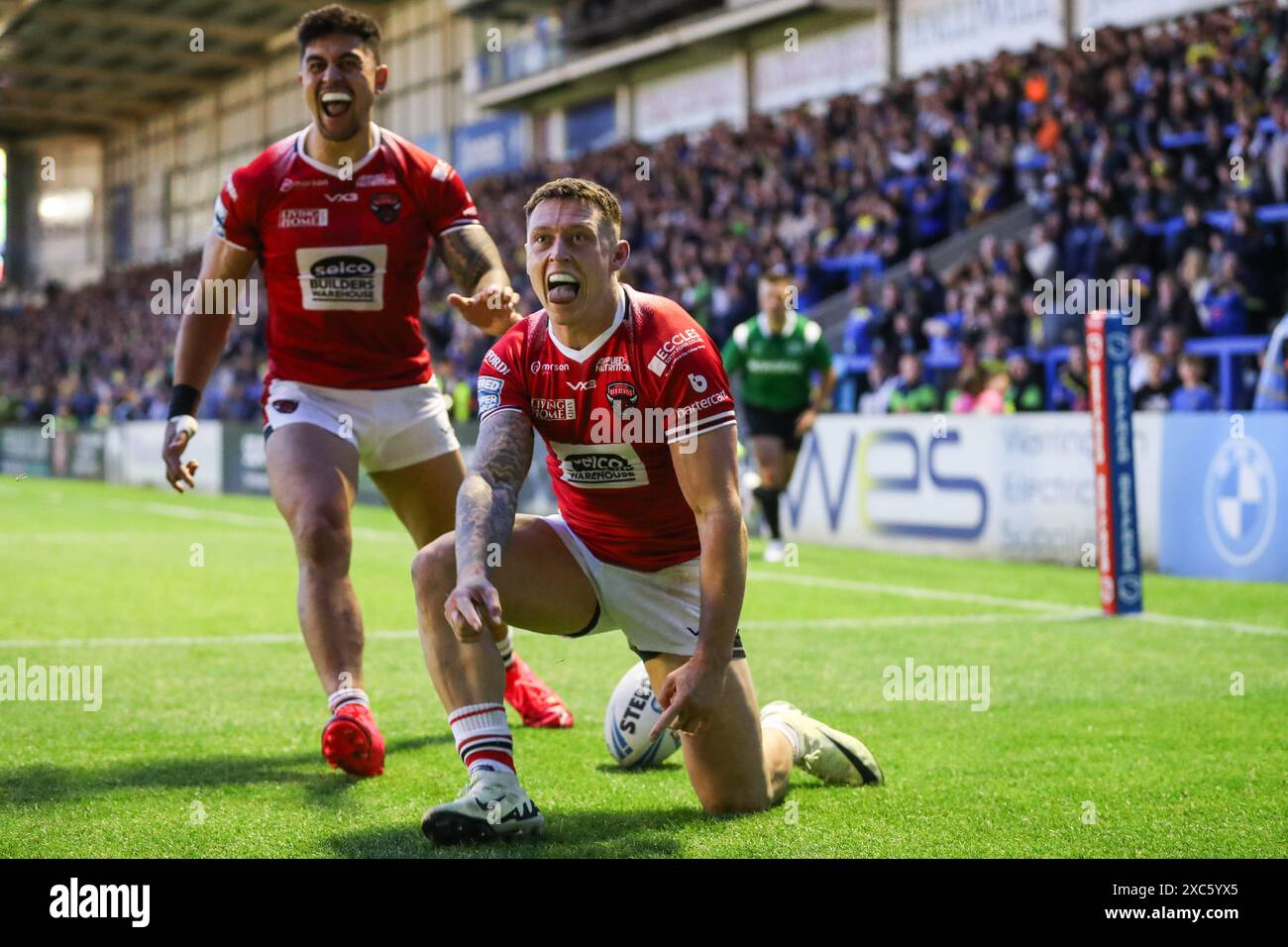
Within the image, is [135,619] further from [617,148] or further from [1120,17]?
[617,148]

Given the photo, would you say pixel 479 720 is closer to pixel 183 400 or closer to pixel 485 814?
pixel 485 814

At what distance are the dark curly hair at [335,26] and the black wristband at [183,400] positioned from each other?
1341 mm

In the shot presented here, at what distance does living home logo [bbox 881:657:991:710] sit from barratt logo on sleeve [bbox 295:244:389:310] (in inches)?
111

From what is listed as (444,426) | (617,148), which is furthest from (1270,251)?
(617,148)

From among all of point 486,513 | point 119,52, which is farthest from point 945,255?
point 119,52

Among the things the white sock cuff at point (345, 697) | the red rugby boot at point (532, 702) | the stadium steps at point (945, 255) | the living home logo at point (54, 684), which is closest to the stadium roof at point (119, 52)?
the stadium steps at point (945, 255)

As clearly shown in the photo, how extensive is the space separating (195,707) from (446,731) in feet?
4.01

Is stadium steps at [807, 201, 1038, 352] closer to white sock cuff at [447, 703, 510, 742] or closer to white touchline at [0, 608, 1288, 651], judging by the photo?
white touchline at [0, 608, 1288, 651]

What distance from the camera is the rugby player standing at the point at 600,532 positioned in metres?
4.32

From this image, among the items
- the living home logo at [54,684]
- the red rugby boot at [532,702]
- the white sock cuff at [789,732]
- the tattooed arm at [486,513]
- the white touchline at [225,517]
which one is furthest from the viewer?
the white touchline at [225,517]

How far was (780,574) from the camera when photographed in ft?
40.7

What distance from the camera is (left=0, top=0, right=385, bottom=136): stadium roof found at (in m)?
48.6

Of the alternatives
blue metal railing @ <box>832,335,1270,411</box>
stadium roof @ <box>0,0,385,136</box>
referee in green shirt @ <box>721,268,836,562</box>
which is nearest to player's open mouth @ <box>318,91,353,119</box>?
referee in green shirt @ <box>721,268,836,562</box>

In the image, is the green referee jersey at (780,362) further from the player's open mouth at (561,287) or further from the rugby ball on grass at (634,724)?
the player's open mouth at (561,287)
